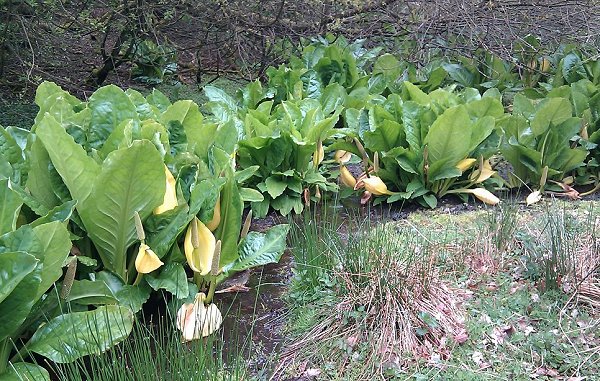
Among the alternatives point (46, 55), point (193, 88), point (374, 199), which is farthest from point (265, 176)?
point (193, 88)

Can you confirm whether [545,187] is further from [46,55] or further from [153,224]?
[46,55]

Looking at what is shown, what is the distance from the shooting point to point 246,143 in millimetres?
3787

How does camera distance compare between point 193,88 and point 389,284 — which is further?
point 193,88

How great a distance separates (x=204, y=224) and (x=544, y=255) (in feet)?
5.30

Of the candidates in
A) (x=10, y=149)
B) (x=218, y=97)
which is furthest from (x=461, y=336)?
(x=218, y=97)

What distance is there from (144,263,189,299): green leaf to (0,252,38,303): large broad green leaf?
630 millimetres

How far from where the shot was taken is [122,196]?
2.34m

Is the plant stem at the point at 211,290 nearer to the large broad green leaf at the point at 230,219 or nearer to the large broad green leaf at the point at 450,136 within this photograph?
the large broad green leaf at the point at 230,219

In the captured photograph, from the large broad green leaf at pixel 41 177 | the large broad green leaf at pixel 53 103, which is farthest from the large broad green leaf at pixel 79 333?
the large broad green leaf at pixel 53 103

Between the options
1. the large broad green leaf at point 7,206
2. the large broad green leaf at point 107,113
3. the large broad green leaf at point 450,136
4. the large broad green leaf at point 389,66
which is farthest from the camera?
the large broad green leaf at point 389,66

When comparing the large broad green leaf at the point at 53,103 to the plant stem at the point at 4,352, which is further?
the large broad green leaf at the point at 53,103

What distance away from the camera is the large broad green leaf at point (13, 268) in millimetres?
1861

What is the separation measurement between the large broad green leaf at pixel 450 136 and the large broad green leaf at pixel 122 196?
196 cm

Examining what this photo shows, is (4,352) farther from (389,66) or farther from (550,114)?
(389,66)
